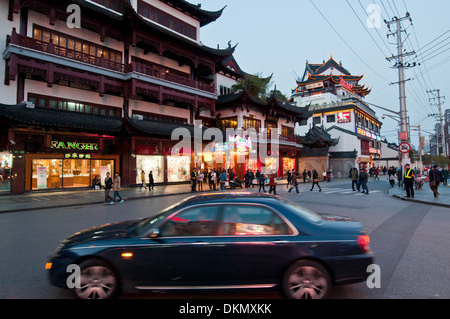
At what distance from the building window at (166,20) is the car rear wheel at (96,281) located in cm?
2390

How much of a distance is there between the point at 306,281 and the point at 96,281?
2.67m

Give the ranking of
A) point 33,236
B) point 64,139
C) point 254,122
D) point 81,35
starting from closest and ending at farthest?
point 33,236, point 64,139, point 81,35, point 254,122

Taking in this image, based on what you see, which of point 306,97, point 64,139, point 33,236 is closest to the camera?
point 33,236

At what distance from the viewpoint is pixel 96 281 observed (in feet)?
10.6

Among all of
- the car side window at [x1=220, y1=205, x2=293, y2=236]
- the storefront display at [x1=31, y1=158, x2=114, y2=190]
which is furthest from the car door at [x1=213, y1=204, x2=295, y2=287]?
the storefront display at [x1=31, y1=158, x2=114, y2=190]

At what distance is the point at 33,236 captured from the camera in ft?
21.5

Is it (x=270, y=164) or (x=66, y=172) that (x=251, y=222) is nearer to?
(x=66, y=172)

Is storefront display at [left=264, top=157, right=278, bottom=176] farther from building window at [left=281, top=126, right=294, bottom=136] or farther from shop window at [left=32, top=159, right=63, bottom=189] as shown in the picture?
shop window at [left=32, top=159, right=63, bottom=189]

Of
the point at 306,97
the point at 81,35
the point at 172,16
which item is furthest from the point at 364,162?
the point at 81,35

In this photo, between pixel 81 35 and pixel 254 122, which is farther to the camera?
pixel 254 122

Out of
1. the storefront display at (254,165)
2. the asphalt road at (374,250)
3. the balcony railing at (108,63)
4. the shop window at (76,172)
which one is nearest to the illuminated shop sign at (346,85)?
the storefront display at (254,165)

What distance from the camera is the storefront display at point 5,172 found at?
1545cm
